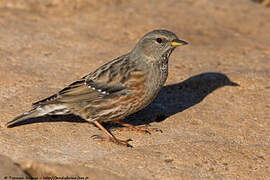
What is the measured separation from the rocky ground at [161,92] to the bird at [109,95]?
27 cm

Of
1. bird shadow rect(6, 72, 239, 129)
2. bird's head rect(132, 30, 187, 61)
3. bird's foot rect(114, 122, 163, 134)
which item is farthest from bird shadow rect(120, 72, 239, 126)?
bird's head rect(132, 30, 187, 61)

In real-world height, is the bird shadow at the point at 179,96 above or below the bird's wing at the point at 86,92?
below

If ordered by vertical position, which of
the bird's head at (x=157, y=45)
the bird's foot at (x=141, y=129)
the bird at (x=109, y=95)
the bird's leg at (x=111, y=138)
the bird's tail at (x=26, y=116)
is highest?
the bird's head at (x=157, y=45)

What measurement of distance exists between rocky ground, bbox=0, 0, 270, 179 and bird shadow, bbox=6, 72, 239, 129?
0.07ft

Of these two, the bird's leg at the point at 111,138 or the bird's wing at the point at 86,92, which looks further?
the bird's wing at the point at 86,92

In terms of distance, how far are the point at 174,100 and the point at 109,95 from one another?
189cm

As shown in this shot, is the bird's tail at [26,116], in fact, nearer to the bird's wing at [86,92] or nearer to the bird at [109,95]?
the bird at [109,95]

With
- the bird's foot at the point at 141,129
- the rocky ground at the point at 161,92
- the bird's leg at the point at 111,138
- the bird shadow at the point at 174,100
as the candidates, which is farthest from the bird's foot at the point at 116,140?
the bird shadow at the point at 174,100

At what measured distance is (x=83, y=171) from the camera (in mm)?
6133

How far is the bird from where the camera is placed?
7.55m

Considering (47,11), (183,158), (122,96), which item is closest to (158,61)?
(122,96)

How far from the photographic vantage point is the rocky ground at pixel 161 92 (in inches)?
259

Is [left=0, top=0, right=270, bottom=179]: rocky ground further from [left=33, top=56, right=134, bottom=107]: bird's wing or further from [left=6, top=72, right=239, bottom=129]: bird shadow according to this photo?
[left=33, top=56, right=134, bottom=107]: bird's wing

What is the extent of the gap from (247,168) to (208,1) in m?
8.02
